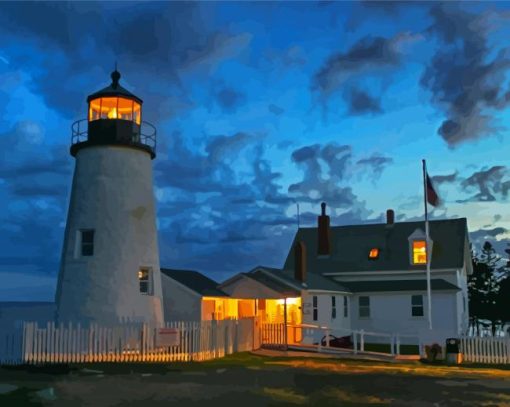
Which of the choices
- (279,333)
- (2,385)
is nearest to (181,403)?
(2,385)

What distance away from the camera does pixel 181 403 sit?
1369cm

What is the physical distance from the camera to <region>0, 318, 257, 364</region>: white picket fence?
2228 cm

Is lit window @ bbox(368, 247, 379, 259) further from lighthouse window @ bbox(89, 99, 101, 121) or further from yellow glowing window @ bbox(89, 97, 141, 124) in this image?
lighthouse window @ bbox(89, 99, 101, 121)

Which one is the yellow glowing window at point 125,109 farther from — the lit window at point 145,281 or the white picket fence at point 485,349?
the white picket fence at point 485,349

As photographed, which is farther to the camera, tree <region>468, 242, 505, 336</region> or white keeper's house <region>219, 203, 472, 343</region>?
tree <region>468, 242, 505, 336</region>

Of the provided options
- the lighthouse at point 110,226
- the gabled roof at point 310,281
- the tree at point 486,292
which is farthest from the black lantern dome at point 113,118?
the tree at point 486,292

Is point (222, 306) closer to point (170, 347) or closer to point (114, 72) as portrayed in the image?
point (170, 347)

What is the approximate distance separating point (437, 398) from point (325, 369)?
6.89 meters

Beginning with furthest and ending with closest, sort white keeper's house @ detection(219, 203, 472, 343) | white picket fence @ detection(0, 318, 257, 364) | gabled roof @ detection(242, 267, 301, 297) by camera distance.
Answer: white keeper's house @ detection(219, 203, 472, 343), gabled roof @ detection(242, 267, 301, 297), white picket fence @ detection(0, 318, 257, 364)

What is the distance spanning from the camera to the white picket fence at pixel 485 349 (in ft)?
82.3

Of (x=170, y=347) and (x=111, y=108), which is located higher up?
(x=111, y=108)

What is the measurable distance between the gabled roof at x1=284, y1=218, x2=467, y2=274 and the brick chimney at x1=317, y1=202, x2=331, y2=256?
0.35 m

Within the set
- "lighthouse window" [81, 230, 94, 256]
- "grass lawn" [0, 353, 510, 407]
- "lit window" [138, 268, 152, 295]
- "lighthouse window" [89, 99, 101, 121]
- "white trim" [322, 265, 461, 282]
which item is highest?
"lighthouse window" [89, 99, 101, 121]

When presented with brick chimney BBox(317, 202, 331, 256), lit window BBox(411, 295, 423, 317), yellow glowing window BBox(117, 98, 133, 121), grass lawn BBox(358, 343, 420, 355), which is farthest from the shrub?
brick chimney BBox(317, 202, 331, 256)
